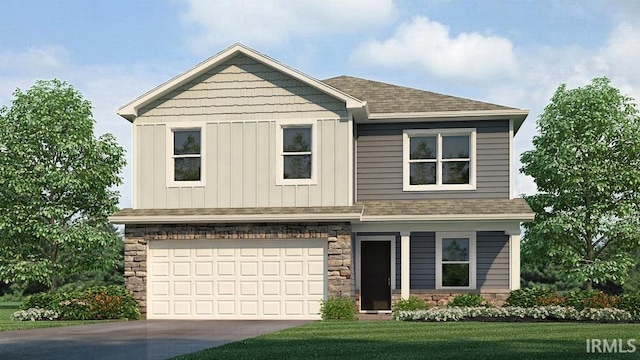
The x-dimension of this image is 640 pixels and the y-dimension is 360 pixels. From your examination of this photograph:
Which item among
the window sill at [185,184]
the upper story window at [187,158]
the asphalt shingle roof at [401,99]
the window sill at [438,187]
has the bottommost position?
the window sill at [438,187]

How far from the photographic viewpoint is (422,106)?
25641 mm

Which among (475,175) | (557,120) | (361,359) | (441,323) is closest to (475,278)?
(475,175)

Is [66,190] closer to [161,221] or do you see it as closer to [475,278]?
[161,221]

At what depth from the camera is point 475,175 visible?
25094mm

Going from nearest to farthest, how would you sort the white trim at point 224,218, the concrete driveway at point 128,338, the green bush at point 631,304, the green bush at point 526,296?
the concrete driveway at point 128,338, the green bush at point 631,304, the green bush at point 526,296, the white trim at point 224,218

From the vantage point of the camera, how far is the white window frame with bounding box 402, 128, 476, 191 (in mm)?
25125

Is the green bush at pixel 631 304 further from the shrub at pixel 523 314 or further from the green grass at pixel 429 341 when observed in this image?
the green grass at pixel 429 341

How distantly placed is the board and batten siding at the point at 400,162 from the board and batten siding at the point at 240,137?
1992mm

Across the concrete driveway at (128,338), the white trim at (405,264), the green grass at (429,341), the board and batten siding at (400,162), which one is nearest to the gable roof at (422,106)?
Result: the board and batten siding at (400,162)

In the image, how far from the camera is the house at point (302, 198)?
77.8ft

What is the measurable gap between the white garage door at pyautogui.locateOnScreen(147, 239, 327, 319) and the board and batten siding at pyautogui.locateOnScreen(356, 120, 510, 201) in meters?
2.90

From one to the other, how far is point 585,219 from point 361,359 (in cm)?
1634

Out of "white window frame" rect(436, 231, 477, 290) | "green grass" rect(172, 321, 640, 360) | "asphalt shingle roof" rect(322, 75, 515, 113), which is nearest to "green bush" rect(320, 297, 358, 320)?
"green grass" rect(172, 321, 640, 360)

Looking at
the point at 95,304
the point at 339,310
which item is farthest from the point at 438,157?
the point at 95,304
